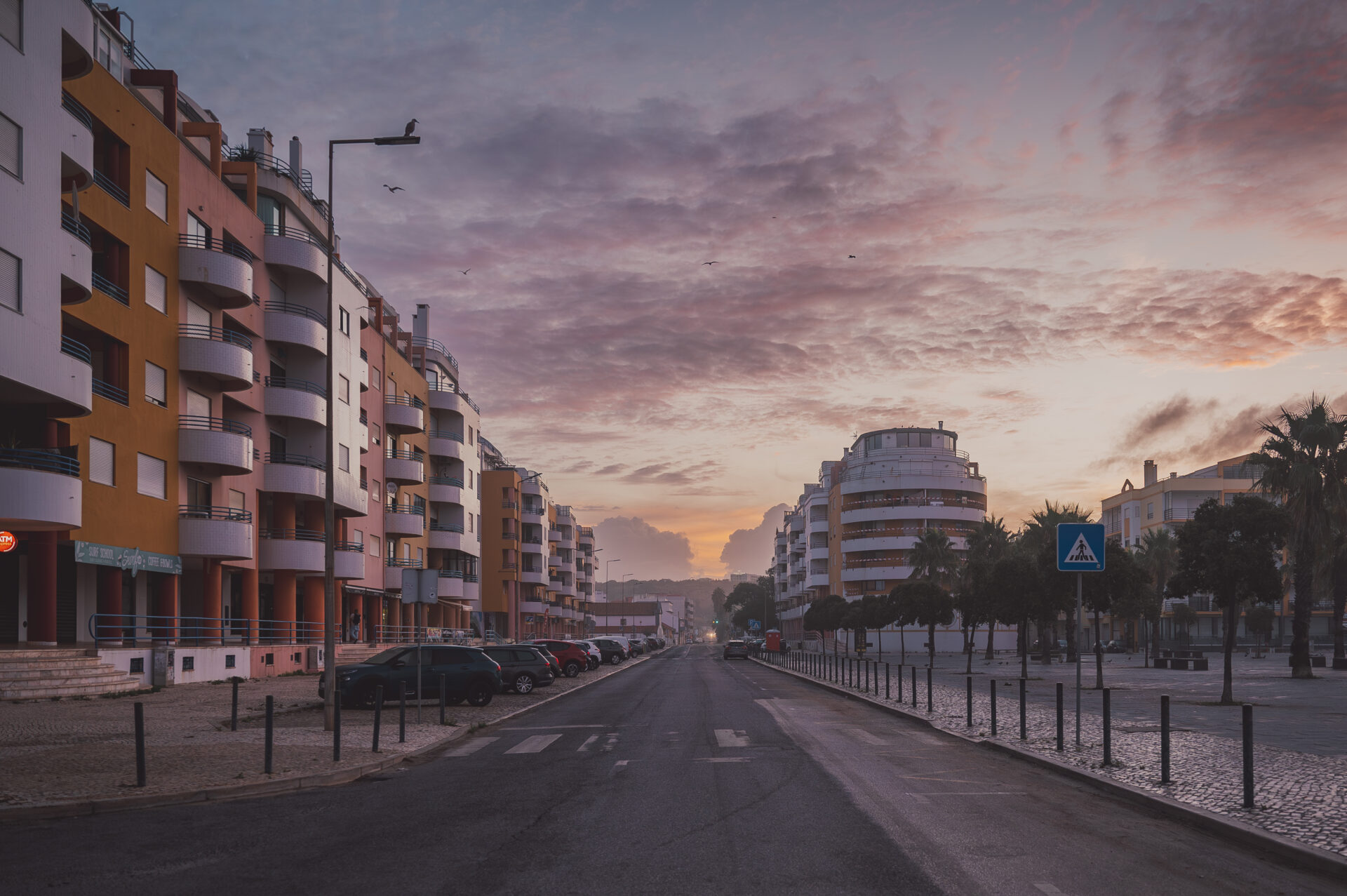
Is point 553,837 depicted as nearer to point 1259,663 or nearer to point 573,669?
point 573,669

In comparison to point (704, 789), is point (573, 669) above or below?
below

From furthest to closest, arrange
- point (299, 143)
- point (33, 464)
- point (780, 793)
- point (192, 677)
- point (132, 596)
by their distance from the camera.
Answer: point (299, 143)
point (132, 596)
point (192, 677)
point (33, 464)
point (780, 793)

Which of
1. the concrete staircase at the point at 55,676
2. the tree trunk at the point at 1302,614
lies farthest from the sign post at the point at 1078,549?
the tree trunk at the point at 1302,614

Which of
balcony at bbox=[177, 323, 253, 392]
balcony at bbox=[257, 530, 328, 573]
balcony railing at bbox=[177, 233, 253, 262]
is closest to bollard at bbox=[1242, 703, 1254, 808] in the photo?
balcony at bbox=[177, 323, 253, 392]

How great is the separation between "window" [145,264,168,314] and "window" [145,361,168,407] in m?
1.88

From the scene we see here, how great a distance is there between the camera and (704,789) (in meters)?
12.6

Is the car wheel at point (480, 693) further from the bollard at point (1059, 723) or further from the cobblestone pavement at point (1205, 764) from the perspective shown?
the bollard at point (1059, 723)

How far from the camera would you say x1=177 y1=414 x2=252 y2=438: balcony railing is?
1486 inches

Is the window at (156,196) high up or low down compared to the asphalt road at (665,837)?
up

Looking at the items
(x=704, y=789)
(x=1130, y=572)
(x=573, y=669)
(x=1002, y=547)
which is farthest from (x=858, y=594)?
(x=704, y=789)

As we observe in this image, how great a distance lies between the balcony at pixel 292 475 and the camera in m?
44.7

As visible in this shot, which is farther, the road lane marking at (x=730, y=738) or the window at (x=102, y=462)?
the window at (x=102, y=462)

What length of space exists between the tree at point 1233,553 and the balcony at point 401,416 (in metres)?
43.7

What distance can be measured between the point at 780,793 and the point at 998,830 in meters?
2.88
